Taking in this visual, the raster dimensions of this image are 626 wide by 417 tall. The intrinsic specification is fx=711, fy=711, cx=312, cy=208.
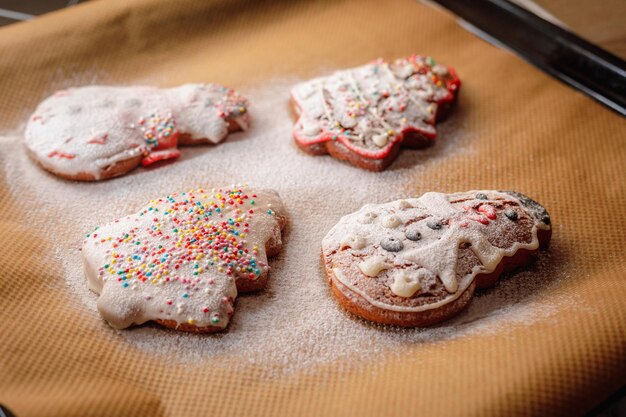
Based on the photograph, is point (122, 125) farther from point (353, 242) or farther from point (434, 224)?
point (434, 224)

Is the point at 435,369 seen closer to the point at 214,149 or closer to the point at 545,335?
the point at 545,335

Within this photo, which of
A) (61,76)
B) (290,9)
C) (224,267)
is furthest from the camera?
(290,9)

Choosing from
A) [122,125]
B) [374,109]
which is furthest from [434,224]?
[122,125]

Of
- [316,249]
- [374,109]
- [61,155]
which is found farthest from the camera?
[374,109]

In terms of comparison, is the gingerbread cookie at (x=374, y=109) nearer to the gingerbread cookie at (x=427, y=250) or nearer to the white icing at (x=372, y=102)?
the white icing at (x=372, y=102)

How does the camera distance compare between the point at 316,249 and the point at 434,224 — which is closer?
the point at 434,224

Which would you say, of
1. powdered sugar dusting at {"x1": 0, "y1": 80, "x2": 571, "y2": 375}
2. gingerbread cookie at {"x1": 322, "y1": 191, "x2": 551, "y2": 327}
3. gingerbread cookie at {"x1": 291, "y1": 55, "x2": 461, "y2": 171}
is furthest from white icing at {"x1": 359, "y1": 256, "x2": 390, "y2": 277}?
gingerbread cookie at {"x1": 291, "y1": 55, "x2": 461, "y2": 171}

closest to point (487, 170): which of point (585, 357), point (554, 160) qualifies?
point (554, 160)

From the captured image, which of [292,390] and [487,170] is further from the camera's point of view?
[487,170]
